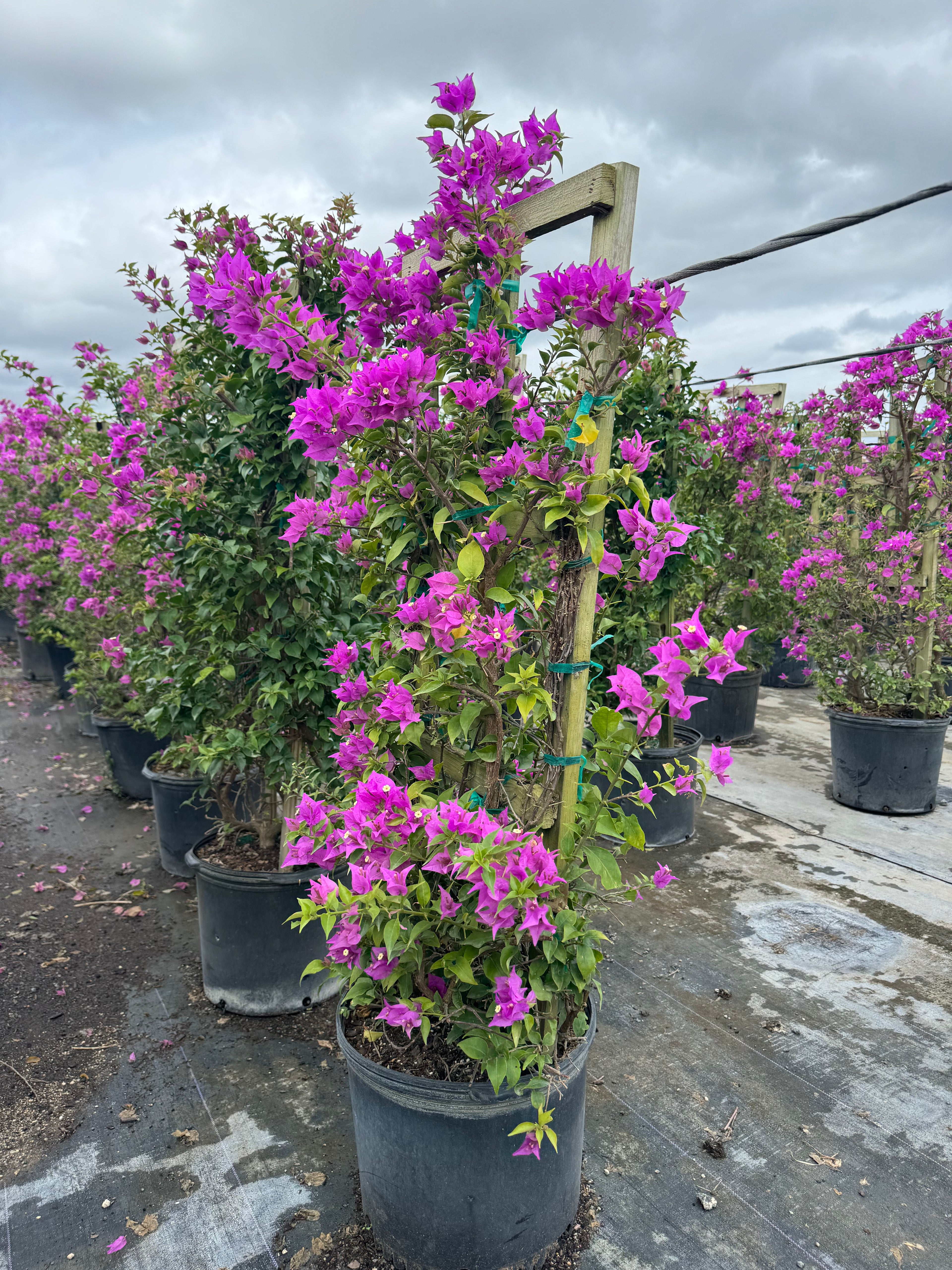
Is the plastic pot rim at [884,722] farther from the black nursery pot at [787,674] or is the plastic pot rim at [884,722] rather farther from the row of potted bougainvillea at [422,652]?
the black nursery pot at [787,674]

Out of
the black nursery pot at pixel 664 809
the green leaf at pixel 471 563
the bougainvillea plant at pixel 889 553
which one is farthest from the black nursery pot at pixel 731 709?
the green leaf at pixel 471 563

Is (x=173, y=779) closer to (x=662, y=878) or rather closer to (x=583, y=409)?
(x=662, y=878)

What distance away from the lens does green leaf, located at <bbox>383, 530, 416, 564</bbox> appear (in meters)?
1.46

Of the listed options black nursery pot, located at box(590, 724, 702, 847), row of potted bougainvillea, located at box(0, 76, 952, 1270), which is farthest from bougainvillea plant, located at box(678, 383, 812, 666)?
row of potted bougainvillea, located at box(0, 76, 952, 1270)

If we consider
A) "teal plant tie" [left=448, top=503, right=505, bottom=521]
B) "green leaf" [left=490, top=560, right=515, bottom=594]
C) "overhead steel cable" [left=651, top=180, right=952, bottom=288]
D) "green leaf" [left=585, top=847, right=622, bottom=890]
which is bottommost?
"green leaf" [left=585, top=847, right=622, bottom=890]

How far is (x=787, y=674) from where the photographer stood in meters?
7.29

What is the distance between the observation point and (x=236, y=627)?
246cm

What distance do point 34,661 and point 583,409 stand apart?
7915mm

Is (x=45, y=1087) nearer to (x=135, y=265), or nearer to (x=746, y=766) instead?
(x=135, y=265)

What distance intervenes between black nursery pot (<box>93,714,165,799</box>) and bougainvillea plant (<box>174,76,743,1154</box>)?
3.14m

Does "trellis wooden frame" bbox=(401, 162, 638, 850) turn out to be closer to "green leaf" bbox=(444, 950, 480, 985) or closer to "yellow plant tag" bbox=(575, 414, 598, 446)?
"yellow plant tag" bbox=(575, 414, 598, 446)

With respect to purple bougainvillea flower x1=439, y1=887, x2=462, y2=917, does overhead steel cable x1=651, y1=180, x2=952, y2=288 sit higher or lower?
higher

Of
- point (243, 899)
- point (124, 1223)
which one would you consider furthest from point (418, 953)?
point (243, 899)

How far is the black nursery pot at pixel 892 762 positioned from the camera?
4.07 metres
